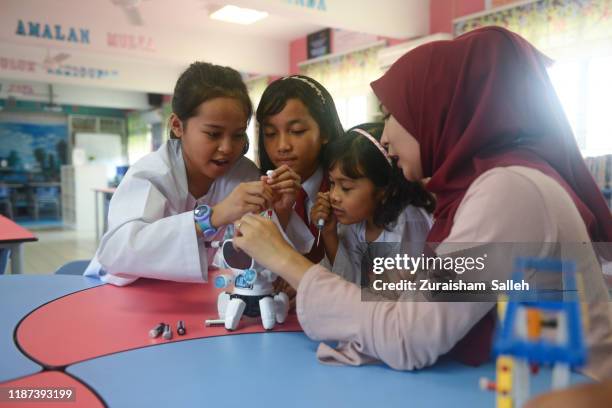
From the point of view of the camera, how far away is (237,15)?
17.9 feet

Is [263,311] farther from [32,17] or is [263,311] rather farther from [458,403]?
[32,17]

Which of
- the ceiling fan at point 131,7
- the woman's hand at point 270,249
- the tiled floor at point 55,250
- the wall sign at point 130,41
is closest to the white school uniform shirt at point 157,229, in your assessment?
the woman's hand at point 270,249

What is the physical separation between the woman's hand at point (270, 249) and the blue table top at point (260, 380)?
0.15 metres

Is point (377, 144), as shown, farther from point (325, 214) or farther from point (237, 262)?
point (237, 262)

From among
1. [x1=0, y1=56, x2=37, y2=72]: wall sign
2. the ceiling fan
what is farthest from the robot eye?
[x1=0, y1=56, x2=37, y2=72]: wall sign

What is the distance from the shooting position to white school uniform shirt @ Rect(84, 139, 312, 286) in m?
1.14

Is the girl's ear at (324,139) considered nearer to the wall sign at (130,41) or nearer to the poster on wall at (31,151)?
the wall sign at (130,41)

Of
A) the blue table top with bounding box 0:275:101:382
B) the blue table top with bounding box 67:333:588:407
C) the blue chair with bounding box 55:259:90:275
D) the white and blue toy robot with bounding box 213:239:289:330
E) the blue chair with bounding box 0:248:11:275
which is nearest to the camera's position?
the blue table top with bounding box 67:333:588:407

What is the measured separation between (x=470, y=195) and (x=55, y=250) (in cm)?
688

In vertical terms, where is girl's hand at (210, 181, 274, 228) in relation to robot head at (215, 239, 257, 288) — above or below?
above

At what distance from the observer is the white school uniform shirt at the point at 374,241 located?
1344mm

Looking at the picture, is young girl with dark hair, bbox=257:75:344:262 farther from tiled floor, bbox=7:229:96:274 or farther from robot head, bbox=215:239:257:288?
tiled floor, bbox=7:229:96:274

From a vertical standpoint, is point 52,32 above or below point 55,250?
above

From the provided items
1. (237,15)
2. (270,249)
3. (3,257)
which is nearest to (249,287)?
(270,249)
